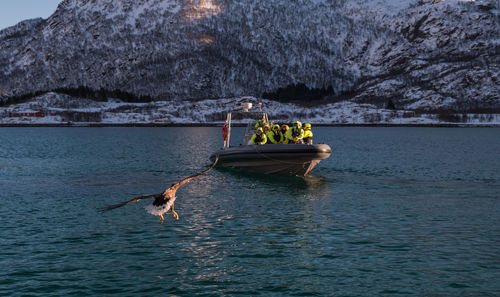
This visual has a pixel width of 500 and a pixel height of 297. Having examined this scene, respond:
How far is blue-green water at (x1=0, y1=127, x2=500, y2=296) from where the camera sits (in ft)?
43.5

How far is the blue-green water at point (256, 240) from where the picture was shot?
1327cm

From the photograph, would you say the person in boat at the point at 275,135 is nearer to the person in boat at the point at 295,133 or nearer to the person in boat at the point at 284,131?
the person in boat at the point at 284,131

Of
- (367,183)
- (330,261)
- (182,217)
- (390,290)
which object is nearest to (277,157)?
(367,183)

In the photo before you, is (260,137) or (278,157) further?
(260,137)

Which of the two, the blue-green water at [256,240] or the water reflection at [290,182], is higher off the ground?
the water reflection at [290,182]

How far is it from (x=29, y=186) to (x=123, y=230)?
46.8 ft

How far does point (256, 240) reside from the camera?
17453 mm

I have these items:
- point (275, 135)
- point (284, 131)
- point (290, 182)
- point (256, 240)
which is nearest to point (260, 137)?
point (275, 135)

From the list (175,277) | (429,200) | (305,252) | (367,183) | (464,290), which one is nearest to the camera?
(464,290)

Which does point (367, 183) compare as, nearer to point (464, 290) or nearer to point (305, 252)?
point (305, 252)

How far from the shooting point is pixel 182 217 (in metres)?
21.2

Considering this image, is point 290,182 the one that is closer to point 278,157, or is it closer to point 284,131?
point 278,157

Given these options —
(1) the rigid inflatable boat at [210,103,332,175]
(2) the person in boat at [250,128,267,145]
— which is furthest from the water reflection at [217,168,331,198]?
(2) the person in boat at [250,128,267,145]

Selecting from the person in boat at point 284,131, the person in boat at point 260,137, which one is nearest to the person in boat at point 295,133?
the person in boat at point 284,131
